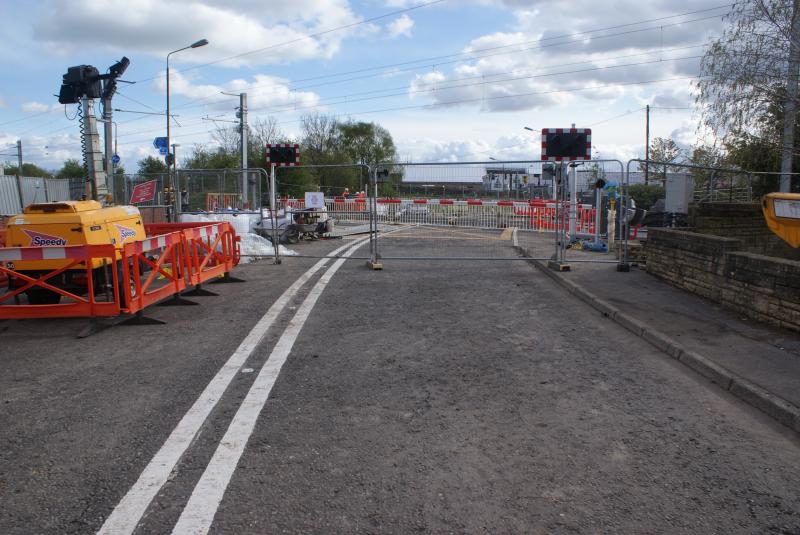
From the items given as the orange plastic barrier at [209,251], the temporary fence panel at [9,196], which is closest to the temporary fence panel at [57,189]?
the temporary fence panel at [9,196]

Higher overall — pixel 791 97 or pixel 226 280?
pixel 791 97

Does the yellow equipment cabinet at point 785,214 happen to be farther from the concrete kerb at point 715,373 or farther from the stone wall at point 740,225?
the concrete kerb at point 715,373

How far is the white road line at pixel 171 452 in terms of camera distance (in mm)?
3297

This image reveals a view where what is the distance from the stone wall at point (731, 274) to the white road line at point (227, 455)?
5679 millimetres

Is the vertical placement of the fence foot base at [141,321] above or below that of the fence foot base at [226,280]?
below

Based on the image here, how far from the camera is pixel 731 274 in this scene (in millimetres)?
8469

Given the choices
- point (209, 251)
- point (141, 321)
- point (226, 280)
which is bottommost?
point (141, 321)

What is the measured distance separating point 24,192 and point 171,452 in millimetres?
31555

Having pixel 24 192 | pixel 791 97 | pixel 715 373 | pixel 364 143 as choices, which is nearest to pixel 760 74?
pixel 791 97

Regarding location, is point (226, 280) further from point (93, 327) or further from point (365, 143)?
point (365, 143)

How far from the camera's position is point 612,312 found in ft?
27.7

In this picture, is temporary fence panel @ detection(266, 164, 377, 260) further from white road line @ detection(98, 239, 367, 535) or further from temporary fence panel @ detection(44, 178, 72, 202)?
temporary fence panel @ detection(44, 178, 72, 202)

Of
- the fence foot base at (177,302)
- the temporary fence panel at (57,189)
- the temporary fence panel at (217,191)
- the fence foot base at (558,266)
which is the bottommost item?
the fence foot base at (177,302)

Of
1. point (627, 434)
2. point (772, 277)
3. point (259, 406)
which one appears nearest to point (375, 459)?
point (259, 406)
